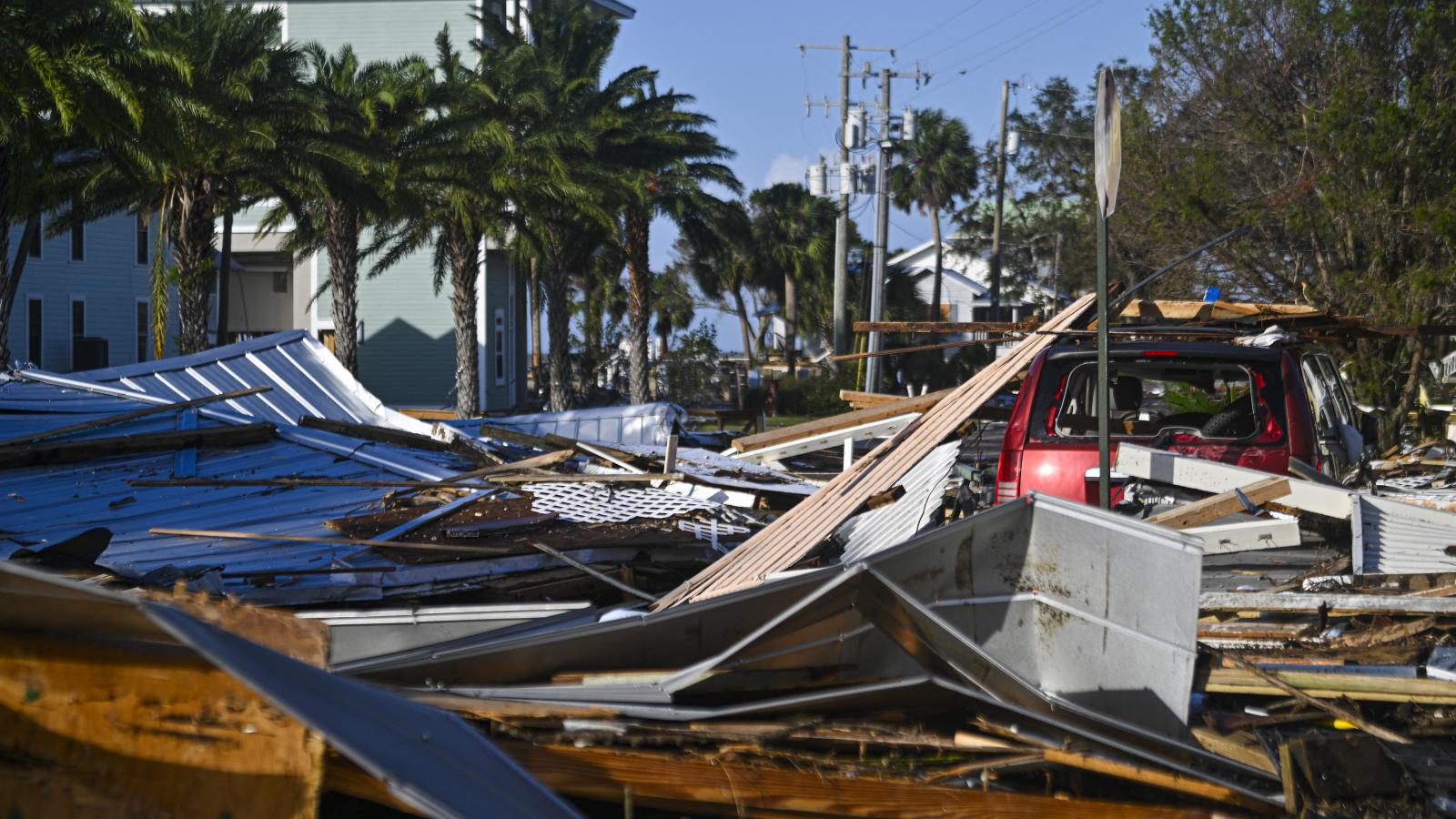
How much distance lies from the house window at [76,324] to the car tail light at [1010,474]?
116ft

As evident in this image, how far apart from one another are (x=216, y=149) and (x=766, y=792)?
65.1ft

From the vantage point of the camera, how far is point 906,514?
848cm

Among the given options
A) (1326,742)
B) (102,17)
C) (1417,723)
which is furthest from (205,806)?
(102,17)

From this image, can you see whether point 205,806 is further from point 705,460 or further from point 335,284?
point 335,284

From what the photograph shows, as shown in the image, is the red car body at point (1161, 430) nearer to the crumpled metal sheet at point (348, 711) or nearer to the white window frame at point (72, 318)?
the crumpled metal sheet at point (348, 711)

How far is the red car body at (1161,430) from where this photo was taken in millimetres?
6605

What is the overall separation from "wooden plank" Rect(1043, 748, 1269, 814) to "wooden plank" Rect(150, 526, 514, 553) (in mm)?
4903

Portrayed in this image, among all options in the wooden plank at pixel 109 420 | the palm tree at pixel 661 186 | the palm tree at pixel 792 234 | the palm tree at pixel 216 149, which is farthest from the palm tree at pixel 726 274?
the wooden plank at pixel 109 420

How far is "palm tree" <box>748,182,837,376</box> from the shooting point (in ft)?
172

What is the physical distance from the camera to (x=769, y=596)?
4.41 m

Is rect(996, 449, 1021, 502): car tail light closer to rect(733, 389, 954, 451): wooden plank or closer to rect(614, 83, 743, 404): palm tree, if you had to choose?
rect(733, 389, 954, 451): wooden plank

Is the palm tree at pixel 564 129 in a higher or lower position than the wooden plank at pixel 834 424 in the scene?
higher

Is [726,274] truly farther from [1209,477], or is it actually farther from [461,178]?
[1209,477]

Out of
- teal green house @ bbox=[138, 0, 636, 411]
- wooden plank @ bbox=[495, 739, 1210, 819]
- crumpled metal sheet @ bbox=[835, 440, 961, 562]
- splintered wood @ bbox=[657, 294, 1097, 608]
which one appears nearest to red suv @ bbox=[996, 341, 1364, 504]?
splintered wood @ bbox=[657, 294, 1097, 608]
